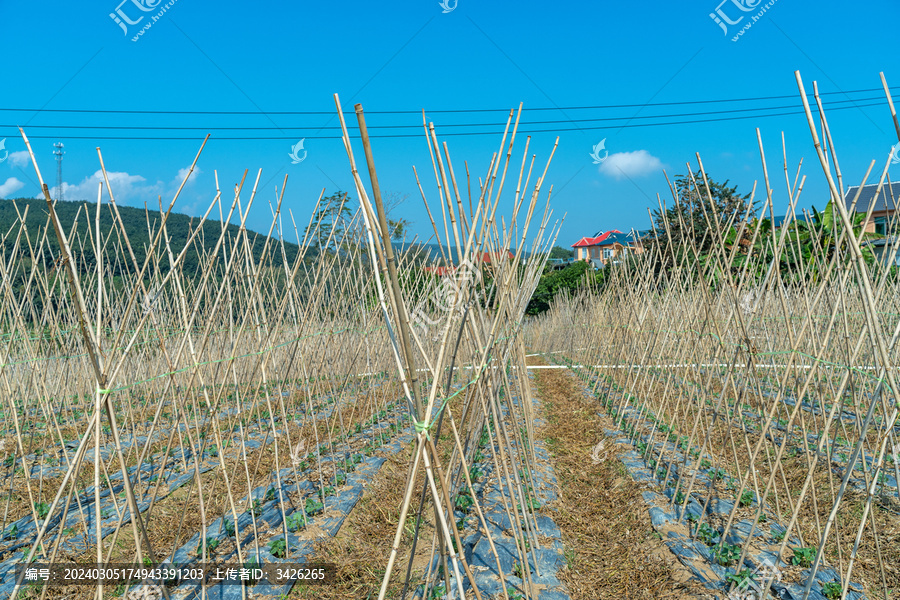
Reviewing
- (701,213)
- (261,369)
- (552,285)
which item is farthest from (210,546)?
(552,285)

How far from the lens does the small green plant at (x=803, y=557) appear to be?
2.62m

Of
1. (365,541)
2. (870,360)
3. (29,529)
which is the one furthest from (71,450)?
(870,360)

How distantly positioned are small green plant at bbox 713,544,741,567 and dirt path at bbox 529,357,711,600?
0.18 m

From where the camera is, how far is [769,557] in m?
2.72

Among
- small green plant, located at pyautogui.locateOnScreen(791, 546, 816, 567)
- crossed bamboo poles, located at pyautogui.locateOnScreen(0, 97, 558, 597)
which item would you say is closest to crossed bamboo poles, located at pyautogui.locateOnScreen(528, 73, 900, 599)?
small green plant, located at pyautogui.locateOnScreen(791, 546, 816, 567)

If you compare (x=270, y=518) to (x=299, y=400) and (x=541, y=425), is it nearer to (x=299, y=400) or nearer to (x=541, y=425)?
(x=541, y=425)

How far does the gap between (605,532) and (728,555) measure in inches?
34.7

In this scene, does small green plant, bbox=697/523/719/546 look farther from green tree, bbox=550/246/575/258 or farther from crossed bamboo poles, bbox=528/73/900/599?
green tree, bbox=550/246/575/258

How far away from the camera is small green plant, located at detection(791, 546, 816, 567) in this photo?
262 centimetres

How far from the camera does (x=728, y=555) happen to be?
2711 mm

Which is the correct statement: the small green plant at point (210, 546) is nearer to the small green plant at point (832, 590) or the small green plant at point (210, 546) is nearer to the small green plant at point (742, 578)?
the small green plant at point (742, 578)

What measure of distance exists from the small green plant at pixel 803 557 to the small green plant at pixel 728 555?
0.81ft

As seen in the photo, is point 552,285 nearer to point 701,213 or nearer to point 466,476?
point 701,213

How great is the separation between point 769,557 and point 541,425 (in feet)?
11.3
